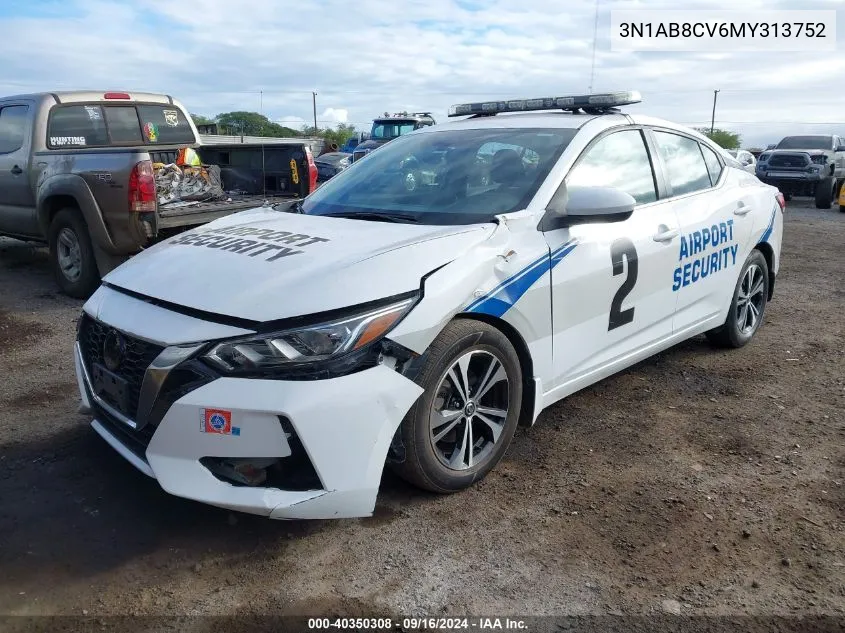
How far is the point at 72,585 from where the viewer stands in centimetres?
255

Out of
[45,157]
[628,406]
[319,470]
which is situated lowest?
[628,406]

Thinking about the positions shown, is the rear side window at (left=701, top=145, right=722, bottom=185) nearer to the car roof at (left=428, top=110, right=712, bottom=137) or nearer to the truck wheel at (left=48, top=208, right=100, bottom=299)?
→ the car roof at (left=428, top=110, right=712, bottom=137)

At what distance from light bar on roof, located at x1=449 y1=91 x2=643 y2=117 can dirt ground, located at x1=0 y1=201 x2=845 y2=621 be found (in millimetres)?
1714

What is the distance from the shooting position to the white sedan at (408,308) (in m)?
2.55

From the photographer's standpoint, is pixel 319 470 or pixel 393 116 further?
pixel 393 116

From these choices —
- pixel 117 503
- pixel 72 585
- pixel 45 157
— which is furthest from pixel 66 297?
pixel 72 585

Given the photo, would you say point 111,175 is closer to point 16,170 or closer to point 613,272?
point 16,170

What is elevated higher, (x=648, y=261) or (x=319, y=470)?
(x=648, y=261)

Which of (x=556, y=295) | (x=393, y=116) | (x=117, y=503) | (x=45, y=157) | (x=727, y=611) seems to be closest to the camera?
(x=727, y=611)

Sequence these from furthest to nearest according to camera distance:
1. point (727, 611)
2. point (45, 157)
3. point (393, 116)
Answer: point (393, 116) < point (45, 157) < point (727, 611)

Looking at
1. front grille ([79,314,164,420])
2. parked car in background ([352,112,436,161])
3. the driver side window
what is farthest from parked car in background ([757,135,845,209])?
front grille ([79,314,164,420])

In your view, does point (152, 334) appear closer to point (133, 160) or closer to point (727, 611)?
point (727, 611)

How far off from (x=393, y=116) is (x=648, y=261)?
19180 millimetres

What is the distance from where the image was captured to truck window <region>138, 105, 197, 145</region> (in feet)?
26.3
